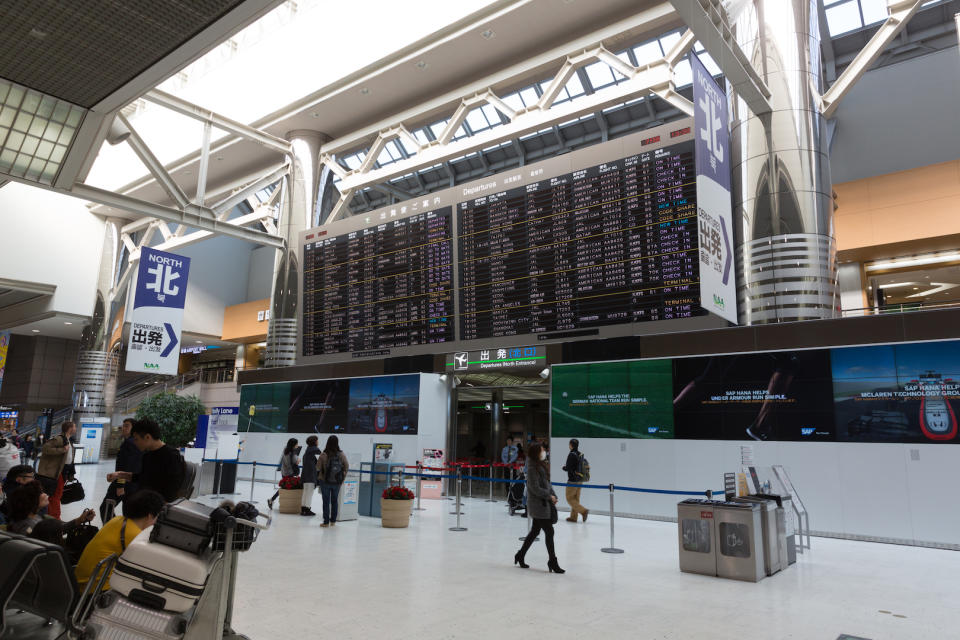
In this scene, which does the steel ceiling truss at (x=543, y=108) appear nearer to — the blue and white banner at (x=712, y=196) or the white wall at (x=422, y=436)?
the blue and white banner at (x=712, y=196)

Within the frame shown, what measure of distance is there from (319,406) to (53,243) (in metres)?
Answer: 14.0

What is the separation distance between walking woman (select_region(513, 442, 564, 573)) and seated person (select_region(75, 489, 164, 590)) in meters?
4.15

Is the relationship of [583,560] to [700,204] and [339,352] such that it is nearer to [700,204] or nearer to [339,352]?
[700,204]

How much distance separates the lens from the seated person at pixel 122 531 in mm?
3641

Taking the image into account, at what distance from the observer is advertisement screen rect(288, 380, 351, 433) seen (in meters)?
16.6

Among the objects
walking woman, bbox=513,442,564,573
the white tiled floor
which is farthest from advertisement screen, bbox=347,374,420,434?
walking woman, bbox=513,442,564,573

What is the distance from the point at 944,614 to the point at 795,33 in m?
8.84

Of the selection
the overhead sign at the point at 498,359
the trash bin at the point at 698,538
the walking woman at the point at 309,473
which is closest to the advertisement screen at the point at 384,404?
the overhead sign at the point at 498,359

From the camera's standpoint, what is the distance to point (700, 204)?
662cm

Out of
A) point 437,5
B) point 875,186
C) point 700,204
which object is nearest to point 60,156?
point 700,204

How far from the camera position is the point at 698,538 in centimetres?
695

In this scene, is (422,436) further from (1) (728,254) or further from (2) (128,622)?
(2) (128,622)

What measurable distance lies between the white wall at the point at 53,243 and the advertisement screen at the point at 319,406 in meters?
12.2

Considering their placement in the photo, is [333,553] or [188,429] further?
[188,429]
